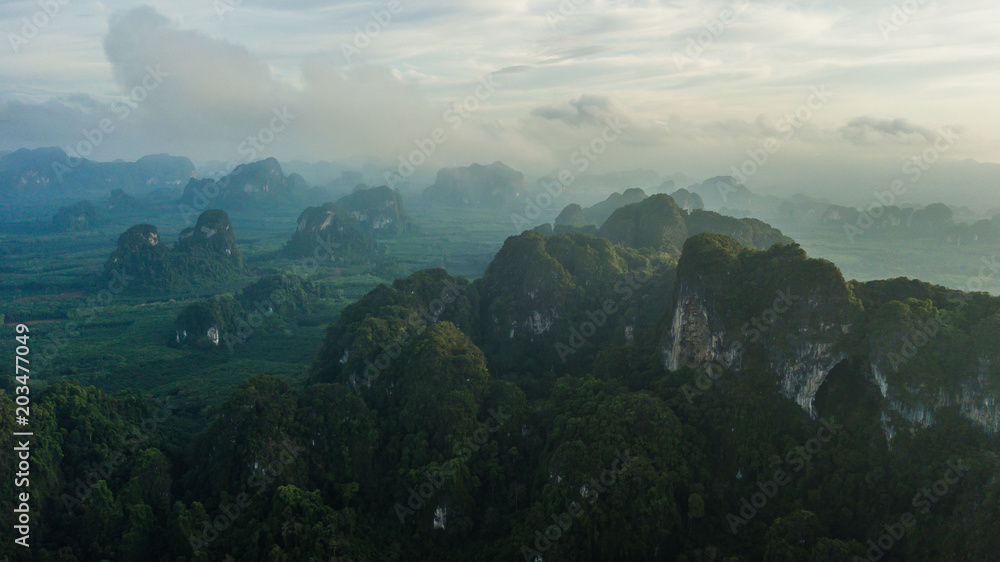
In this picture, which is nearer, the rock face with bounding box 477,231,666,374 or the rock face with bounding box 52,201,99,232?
the rock face with bounding box 477,231,666,374

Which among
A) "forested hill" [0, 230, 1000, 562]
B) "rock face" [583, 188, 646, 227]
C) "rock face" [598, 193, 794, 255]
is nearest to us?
"forested hill" [0, 230, 1000, 562]

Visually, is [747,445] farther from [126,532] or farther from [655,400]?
[126,532]

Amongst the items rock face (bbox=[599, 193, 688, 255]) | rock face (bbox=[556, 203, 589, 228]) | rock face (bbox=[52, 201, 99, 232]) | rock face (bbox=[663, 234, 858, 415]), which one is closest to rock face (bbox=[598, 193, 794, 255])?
rock face (bbox=[599, 193, 688, 255])

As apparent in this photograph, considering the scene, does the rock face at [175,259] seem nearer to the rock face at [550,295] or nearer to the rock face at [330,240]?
the rock face at [330,240]

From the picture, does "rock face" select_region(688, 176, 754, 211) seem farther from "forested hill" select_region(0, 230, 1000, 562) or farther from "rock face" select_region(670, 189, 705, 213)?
"forested hill" select_region(0, 230, 1000, 562)

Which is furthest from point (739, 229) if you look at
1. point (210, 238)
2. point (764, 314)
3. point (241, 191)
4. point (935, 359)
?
point (241, 191)

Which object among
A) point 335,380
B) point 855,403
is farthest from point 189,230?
point 855,403
